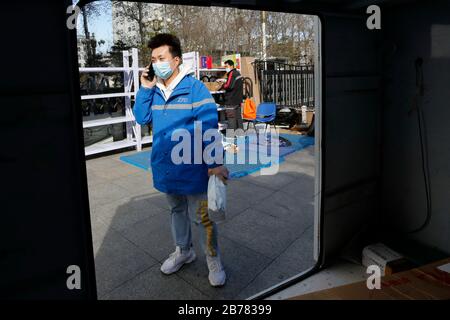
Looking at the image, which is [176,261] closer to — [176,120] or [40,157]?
[176,120]

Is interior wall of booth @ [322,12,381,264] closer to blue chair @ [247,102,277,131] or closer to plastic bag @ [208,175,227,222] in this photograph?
plastic bag @ [208,175,227,222]

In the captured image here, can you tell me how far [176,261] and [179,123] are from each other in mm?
1216

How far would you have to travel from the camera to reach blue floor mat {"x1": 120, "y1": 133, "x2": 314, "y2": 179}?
5.88 m

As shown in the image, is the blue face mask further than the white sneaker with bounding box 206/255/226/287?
No

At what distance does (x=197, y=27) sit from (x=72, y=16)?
19.9 m

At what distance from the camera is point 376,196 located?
3205 mm

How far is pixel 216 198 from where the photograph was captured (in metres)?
2.38

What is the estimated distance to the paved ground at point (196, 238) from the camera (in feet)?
8.91

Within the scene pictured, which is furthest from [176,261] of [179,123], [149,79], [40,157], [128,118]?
[128,118]

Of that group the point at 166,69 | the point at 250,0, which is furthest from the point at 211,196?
→ the point at 250,0

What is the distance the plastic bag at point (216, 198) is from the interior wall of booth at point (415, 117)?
1.67 metres

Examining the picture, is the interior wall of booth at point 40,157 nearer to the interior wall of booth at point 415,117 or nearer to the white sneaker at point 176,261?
the white sneaker at point 176,261

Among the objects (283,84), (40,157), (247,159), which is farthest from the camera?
(283,84)

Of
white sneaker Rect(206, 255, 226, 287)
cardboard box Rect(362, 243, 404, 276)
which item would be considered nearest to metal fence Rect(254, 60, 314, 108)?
cardboard box Rect(362, 243, 404, 276)
